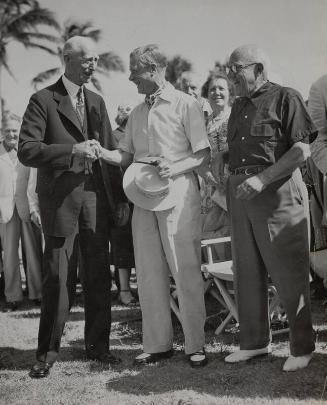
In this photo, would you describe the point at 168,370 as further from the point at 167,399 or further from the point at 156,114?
the point at 156,114

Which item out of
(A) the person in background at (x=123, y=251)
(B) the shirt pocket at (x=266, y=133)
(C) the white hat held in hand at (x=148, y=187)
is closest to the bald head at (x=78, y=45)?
(C) the white hat held in hand at (x=148, y=187)

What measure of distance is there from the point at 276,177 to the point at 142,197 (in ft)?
3.43

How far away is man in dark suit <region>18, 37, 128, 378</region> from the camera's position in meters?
4.10

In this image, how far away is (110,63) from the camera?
7613 millimetres

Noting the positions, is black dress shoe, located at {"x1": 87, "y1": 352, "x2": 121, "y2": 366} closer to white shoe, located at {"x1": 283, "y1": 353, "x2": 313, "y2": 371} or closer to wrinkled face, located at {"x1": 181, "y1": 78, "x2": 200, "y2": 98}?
white shoe, located at {"x1": 283, "y1": 353, "x2": 313, "y2": 371}

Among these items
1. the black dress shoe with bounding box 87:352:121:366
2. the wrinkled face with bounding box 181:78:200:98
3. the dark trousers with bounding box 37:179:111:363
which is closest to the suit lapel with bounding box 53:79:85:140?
the dark trousers with bounding box 37:179:111:363

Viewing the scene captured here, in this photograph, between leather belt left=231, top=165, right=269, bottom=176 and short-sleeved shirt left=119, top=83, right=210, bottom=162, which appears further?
short-sleeved shirt left=119, top=83, right=210, bottom=162

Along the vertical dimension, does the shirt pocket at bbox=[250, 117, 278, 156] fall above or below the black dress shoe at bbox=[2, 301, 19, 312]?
above

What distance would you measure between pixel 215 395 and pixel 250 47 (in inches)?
90.4

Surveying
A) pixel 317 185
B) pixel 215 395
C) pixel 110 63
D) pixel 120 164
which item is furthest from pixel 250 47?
pixel 110 63

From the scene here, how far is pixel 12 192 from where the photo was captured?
7.09 metres

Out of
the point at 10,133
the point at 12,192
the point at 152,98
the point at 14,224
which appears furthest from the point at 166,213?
the point at 10,133

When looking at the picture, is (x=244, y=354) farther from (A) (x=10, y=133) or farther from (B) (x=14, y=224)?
(A) (x=10, y=133)

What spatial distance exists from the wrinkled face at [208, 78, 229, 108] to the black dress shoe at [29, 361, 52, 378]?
3127mm
